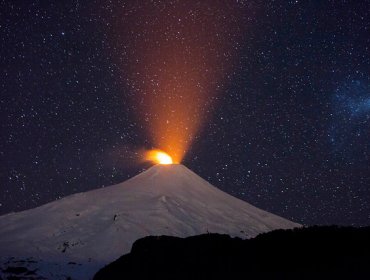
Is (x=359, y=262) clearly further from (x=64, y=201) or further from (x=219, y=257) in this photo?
(x=64, y=201)

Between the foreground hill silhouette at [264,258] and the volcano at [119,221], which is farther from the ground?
the volcano at [119,221]

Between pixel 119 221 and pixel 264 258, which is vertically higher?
pixel 119 221

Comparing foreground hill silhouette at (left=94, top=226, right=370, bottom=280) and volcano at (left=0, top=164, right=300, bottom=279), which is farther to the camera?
volcano at (left=0, top=164, right=300, bottom=279)

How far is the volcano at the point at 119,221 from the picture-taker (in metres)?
53.2

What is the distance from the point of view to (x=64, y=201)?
77.4 m

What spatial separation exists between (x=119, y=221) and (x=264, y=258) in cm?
5533

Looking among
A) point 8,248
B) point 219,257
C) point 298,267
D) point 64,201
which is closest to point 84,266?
point 8,248

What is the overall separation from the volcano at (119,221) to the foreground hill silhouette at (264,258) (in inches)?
1209

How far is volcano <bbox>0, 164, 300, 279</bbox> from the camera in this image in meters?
53.2

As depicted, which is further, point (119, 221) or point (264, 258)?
point (119, 221)

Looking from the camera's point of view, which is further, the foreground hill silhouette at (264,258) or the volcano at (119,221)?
the volcano at (119,221)

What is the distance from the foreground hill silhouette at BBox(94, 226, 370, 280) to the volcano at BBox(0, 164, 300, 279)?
30702mm

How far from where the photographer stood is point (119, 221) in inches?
2562

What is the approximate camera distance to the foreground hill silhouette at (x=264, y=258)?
406 inches
